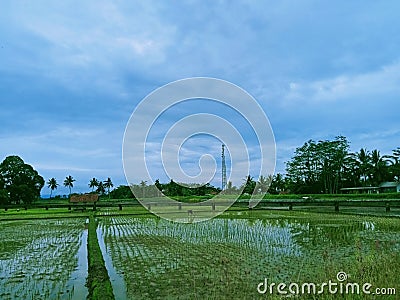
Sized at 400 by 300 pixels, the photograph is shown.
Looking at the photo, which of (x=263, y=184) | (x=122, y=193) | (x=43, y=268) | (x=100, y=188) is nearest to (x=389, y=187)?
(x=263, y=184)

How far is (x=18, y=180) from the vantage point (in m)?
41.5

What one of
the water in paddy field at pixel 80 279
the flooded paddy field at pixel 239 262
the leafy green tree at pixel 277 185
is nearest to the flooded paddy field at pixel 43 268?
the water in paddy field at pixel 80 279

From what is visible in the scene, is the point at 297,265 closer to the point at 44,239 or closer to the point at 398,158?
the point at 44,239

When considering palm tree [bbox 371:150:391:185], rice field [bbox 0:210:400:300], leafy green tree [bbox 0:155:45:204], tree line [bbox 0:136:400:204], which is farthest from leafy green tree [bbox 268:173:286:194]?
rice field [bbox 0:210:400:300]

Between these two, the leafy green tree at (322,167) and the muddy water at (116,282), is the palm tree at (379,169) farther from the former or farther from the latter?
the muddy water at (116,282)

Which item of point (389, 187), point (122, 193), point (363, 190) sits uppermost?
point (389, 187)

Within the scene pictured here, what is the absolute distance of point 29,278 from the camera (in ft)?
19.9

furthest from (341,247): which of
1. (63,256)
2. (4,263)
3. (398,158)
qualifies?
(398,158)

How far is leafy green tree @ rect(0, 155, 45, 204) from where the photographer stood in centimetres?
3981

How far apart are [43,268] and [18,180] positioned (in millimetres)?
39084

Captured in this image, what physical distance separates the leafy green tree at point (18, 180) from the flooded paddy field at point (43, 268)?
1245 inches

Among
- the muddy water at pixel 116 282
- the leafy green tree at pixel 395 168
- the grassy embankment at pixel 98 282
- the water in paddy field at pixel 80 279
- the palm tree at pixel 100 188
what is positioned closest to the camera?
the grassy embankment at pixel 98 282

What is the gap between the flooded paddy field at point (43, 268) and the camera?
205 inches

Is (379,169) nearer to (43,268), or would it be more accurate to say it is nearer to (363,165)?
(363,165)
